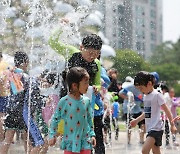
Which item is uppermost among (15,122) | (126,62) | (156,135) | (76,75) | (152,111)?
(126,62)

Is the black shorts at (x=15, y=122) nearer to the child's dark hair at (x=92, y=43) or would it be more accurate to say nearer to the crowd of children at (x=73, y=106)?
the crowd of children at (x=73, y=106)

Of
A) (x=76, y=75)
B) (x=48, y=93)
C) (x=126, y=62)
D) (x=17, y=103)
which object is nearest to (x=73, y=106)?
(x=76, y=75)

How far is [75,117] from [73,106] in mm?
90

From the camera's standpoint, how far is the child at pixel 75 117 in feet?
13.0

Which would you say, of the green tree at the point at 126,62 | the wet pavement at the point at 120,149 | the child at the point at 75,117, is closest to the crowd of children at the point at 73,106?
the child at the point at 75,117

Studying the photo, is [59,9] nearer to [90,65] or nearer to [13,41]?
[13,41]

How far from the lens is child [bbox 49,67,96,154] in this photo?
3.95 m

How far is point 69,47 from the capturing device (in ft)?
16.7

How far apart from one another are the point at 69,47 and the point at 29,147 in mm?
Answer: 1226

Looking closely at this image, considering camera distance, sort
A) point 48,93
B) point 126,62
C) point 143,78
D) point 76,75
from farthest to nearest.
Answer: point 126,62, point 48,93, point 143,78, point 76,75

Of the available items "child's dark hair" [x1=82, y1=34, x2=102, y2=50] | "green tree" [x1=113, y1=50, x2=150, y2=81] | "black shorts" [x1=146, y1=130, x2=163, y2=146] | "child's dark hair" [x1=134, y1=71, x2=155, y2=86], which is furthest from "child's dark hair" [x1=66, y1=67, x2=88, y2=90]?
"green tree" [x1=113, y1=50, x2=150, y2=81]

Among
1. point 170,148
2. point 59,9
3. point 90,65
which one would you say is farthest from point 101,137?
point 59,9

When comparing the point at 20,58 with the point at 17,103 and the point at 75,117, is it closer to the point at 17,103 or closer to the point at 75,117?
the point at 17,103

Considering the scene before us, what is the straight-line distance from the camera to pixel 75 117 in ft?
13.1
